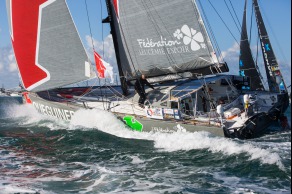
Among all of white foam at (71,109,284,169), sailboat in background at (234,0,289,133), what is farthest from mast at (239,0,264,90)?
white foam at (71,109,284,169)

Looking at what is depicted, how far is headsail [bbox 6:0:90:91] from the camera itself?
13.2 meters

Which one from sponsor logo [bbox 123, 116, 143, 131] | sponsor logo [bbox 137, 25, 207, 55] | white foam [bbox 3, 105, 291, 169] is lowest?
white foam [bbox 3, 105, 291, 169]

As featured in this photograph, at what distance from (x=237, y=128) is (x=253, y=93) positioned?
139 inches

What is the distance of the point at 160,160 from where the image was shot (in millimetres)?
8961

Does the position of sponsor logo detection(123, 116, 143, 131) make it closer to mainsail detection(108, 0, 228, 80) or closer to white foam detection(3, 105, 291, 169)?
white foam detection(3, 105, 291, 169)

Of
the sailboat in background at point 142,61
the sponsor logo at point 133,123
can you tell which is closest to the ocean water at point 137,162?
the sponsor logo at point 133,123

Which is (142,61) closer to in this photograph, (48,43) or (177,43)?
(177,43)

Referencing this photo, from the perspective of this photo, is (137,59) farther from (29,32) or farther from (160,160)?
(160,160)

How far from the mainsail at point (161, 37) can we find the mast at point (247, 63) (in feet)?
8.85

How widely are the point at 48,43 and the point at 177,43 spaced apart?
4872mm

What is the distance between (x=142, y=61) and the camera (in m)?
13.2

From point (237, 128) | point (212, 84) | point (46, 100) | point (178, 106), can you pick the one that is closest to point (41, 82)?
point (46, 100)

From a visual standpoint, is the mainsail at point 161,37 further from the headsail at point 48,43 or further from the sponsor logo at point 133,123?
the sponsor logo at point 133,123

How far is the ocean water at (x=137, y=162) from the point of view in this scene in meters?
7.12
